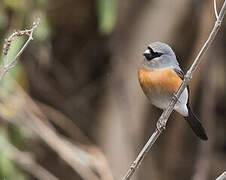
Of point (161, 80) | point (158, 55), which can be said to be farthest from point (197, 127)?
point (158, 55)

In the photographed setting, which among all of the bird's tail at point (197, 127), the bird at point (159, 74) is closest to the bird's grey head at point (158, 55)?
the bird at point (159, 74)

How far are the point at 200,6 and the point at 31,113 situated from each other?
1920mm

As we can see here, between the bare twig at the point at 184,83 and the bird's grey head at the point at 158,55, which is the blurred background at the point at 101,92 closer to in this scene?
the bird's grey head at the point at 158,55

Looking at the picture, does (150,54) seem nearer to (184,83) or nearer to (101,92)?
(184,83)

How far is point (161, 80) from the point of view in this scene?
2.71 meters

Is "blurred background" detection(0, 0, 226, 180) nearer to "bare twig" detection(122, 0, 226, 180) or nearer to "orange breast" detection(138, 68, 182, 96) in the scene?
"orange breast" detection(138, 68, 182, 96)

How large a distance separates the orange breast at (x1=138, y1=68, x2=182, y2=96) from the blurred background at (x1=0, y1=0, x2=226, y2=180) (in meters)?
1.04

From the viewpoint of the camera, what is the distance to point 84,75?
548 centimetres

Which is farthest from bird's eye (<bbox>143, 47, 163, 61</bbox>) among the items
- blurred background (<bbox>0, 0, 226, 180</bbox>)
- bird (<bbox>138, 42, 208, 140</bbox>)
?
blurred background (<bbox>0, 0, 226, 180</bbox>)

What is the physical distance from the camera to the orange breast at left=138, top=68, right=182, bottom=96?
8.91 ft

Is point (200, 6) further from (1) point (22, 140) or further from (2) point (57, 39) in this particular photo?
(1) point (22, 140)

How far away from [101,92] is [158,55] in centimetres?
261

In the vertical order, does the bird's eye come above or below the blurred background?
below

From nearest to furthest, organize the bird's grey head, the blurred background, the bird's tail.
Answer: the bird's grey head → the bird's tail → the blurred background
